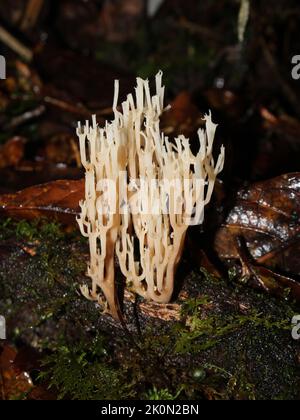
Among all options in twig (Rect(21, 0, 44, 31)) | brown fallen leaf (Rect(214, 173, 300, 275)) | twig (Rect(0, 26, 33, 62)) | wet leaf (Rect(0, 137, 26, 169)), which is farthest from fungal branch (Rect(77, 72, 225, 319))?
twig (Rect(21, 0, 44, 31))

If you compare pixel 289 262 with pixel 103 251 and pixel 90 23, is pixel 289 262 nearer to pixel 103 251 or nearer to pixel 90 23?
pixel 103 251

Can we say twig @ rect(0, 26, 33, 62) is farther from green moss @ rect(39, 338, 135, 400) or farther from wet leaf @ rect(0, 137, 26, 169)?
green moss @ rect(39, 338, 135, 400)

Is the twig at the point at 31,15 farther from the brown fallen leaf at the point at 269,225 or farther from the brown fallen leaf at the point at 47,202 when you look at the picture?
the brown fallen leaf at the point at 269,225

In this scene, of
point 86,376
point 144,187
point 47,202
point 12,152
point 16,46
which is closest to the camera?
point 144,187

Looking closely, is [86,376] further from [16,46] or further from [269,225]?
[16,46]

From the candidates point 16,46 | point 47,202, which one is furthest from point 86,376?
point 16,46

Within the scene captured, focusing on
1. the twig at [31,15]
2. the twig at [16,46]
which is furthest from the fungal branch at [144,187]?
the twig at [31,15]
